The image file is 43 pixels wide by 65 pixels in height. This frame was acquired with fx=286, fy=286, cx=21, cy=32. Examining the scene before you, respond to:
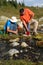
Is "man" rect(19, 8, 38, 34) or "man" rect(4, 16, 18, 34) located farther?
"man" rect(4, 16, 18, 34)

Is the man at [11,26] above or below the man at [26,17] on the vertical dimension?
below

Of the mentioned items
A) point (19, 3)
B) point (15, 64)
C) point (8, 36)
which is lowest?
point (19, 3)

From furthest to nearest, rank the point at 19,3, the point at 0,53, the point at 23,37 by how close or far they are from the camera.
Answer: the point at 19,3 < the point at 23,37 < the point at 0,53

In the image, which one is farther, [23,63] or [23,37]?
[23,37]

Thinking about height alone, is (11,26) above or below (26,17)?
below

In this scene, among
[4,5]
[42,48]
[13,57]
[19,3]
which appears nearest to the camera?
[13,57]

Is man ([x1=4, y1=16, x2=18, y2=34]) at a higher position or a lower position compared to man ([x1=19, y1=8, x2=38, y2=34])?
lower

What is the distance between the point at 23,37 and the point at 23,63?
681cm

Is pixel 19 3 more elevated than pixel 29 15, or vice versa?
pixel 29 15

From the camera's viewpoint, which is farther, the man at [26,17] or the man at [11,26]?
the man at [11,26]

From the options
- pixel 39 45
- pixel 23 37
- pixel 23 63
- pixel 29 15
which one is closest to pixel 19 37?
pixel 23 37

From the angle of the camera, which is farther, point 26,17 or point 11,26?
point 11,26

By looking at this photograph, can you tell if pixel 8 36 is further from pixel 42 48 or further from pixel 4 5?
pixel 4 5

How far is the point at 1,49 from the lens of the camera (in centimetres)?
1412
